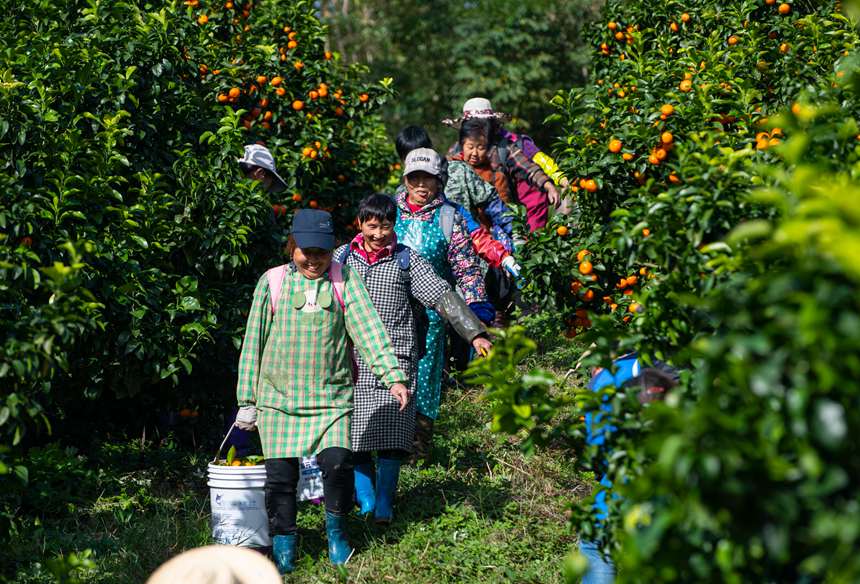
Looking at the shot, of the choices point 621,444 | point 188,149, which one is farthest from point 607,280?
point 188,149

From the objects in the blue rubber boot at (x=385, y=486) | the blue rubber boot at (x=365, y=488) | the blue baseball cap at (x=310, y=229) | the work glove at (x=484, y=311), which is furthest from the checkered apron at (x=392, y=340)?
the work glove at (x=484, y=311)

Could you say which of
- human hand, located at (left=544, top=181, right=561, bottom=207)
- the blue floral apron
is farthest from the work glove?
human hand, located at (left=544, top=181, right=561, bottom=207)

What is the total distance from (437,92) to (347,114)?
11435 mm

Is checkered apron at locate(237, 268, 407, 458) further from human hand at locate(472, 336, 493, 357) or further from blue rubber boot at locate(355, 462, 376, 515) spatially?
blue rubber boot at locate(355, 462, 376, 515)

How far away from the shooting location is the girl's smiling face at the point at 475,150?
7.43 m

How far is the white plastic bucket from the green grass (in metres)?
0.28

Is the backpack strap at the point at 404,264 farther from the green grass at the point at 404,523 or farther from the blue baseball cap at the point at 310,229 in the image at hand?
→ the green grass at the point at 404,523

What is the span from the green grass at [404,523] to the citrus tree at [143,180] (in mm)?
539

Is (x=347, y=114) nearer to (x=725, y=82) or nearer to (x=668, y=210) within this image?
(x=725, y=82)

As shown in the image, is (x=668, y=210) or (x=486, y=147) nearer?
(x=668, y=210)

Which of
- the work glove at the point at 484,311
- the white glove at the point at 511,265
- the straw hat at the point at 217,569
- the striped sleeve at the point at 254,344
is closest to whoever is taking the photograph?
the straw hat at the point at 217,569

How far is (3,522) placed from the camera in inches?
149

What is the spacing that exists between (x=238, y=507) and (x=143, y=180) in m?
1.92

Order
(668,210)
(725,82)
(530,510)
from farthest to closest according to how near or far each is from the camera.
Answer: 1. (530,510)
2. (725,82)
3. (668,210)
